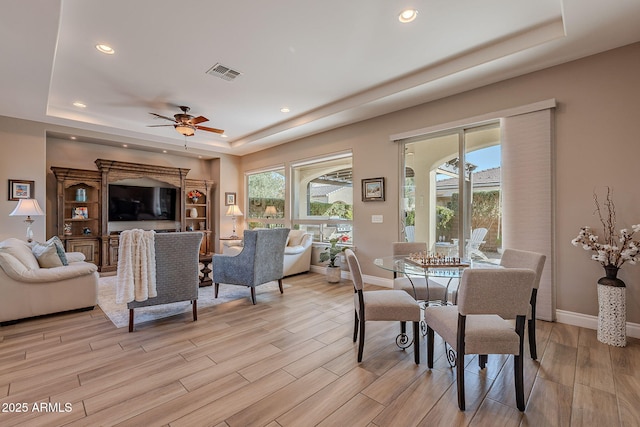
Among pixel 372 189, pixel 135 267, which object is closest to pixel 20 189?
pixel 135 267

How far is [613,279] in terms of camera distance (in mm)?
2639

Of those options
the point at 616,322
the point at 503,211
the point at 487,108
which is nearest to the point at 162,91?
the point at 487,108

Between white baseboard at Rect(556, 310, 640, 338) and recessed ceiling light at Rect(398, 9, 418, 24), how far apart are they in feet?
11.2

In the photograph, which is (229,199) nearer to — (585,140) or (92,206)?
(92,206)

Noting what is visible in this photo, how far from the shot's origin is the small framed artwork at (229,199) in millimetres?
7668

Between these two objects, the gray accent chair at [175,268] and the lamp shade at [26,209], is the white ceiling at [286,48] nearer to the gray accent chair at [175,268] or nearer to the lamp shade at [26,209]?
the lamp shade at [26,209]

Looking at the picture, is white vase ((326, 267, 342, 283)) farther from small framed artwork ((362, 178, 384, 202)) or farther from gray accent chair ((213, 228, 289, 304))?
small framed artwork ((362, 178, 384, 202))

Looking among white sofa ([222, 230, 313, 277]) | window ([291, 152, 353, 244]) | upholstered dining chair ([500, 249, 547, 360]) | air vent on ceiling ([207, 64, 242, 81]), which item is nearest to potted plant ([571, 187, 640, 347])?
upholstered dining chair ([500, 249, 547, 360])

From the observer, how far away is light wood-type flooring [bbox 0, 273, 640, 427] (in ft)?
5.67

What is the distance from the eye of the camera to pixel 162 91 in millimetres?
4195

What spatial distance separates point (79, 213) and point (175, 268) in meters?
4.31

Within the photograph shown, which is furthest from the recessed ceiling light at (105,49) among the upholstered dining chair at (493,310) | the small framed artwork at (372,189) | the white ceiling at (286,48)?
the upholstered dining chair at (493,310)

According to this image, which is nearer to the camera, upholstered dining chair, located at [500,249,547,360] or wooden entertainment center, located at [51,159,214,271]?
upholstered dining chair, located at [500,249,547,360]

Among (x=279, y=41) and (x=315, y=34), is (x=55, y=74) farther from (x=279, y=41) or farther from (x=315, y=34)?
(x=315, y=34)
